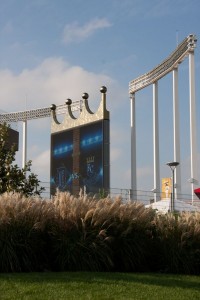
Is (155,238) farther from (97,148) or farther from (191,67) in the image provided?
(191,67)

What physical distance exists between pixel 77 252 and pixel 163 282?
157 centimetres

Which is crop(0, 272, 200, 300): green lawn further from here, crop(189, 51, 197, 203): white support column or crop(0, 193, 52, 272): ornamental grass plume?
crop(189, 51, 197, 203): white support column

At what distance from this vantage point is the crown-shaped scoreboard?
33.3 metres

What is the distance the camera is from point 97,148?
3384 cm

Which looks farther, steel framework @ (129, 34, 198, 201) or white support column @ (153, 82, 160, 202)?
white support column @ (153, 82, 160, 202)

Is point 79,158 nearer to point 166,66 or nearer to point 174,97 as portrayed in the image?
point 174,97

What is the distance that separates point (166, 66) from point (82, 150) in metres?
12.0

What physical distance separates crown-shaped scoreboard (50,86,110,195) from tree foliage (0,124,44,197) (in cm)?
1775

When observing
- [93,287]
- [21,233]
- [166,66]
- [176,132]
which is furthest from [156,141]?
[93,287]

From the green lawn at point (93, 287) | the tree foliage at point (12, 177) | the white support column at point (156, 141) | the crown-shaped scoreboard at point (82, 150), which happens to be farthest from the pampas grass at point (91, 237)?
the white support column at point (156, 141)

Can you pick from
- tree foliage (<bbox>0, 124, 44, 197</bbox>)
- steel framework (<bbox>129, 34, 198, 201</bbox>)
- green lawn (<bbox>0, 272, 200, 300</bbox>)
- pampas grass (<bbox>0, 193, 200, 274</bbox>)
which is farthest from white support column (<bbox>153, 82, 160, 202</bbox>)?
green lawn (<bbox>0, 272, 200, 300</bbox>)

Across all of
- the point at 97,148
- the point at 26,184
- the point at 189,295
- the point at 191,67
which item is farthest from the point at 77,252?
the point at 191,67

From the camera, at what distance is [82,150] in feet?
117

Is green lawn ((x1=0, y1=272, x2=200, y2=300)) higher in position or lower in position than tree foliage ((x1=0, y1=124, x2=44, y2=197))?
lower
